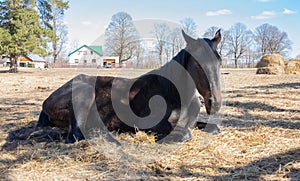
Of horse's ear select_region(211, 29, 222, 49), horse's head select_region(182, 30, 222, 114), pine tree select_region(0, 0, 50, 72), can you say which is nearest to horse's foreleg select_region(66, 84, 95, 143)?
horse's head select_region(182, 30, 222, 114)

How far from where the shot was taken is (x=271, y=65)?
23.3 metres

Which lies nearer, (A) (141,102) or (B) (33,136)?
(B) (33,136)

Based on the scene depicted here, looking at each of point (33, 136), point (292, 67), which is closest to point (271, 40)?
point (292, 67)

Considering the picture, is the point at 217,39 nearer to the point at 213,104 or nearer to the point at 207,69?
the point at 207,69

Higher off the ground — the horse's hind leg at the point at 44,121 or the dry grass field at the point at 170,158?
the horse's hind leg at the point at 44,121

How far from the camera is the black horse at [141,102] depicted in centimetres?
359

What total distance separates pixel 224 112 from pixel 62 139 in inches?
136

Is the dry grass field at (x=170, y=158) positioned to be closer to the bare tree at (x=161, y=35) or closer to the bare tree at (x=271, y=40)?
the bare tree at (x=161, y=35)

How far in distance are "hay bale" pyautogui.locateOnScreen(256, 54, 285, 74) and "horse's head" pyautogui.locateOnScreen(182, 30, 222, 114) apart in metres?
20.9

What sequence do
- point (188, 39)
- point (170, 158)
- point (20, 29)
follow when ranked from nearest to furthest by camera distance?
1. point (170, 158)
2. point (188, 39)
3. point (20, 29)

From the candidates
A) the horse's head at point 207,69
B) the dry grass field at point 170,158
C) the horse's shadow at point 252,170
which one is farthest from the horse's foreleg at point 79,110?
the horse's head at point 207,69

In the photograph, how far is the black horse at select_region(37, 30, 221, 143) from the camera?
3.59m

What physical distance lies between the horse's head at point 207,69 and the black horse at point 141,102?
1 cm

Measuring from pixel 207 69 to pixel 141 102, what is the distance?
132cm
